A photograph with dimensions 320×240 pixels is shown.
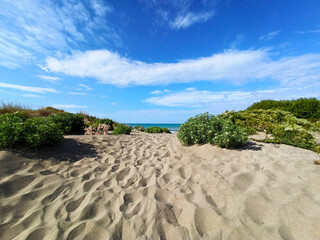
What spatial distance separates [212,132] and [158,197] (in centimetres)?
357

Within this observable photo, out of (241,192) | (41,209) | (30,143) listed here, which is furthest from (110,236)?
(30,143)

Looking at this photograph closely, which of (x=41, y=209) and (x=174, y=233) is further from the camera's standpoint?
(x=41, y=209)

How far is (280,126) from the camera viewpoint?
6621mm

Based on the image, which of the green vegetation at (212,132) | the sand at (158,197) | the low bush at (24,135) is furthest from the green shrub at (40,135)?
the green vegetation at (212,132)

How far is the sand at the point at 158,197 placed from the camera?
205cm

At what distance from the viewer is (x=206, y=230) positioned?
82.0 inches

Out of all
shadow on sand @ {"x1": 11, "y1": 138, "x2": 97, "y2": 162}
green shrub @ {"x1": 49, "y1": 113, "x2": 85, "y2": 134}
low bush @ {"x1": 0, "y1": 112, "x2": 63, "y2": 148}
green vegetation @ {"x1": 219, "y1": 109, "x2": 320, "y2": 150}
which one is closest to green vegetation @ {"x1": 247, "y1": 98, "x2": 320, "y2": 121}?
green vegetation @ {"x1": 219, "y1": 109, "x2": 320, "y2": 150}

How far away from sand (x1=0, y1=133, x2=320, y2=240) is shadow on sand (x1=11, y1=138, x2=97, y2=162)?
3 cm

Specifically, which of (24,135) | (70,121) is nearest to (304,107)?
(24,135)

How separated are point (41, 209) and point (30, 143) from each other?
7.70 feet

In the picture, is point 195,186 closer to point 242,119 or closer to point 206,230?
point 206,230

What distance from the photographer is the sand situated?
2.05m

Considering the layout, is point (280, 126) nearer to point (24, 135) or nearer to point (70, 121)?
point (24, 135)

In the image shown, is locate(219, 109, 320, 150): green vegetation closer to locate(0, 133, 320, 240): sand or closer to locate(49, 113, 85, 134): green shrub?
locate(0, 133, 320, 240): sand
